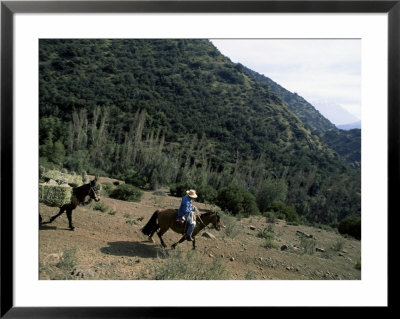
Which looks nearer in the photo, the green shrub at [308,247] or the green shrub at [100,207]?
the green shrub at [308,247]

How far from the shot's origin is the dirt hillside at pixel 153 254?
566 cm

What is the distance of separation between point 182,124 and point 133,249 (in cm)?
1711

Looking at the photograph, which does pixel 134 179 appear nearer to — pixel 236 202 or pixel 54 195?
pixel 236 202

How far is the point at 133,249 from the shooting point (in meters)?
7.08

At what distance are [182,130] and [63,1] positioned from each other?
1907 centimetres

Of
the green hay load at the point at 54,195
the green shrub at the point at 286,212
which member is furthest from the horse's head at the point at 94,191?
the green shrub at the point at 286,212

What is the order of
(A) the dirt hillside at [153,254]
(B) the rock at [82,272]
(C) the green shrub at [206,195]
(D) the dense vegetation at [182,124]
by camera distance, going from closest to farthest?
(B) the rock at [82,272] → (A) the dirt hillside at [153,254] → (C) the green shrub at [206,195] → (D) the dense vegetation at [182,124]

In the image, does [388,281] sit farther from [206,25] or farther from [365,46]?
[206,25]

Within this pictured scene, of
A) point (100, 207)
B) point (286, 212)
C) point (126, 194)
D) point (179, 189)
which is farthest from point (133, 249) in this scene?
point (286, 212)

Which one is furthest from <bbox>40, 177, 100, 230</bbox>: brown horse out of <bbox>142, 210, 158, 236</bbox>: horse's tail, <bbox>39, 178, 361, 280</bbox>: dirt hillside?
<bbox>142, 210, 158, 236</bbox>: horse's tail

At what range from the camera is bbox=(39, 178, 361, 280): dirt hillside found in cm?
566

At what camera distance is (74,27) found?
484cm

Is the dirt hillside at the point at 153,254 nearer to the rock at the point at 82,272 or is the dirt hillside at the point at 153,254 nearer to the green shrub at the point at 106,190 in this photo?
the rock at the point at 82,272

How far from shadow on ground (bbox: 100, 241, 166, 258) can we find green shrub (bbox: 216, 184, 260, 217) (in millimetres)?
5955
